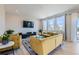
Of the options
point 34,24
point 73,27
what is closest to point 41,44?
point 34,24

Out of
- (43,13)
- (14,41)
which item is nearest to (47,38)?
(43,13)

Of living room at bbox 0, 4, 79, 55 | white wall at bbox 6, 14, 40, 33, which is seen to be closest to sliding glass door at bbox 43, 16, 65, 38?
living room at bbox 0, 4, 79, 55

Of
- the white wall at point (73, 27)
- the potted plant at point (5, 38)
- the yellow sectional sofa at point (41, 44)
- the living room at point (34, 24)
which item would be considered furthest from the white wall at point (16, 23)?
the white wall at point (73, 27)

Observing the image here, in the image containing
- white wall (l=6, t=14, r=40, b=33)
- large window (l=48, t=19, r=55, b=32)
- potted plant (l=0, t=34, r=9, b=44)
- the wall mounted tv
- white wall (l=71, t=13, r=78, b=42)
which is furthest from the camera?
white wall (l=71, t=13, r=78, b=42)

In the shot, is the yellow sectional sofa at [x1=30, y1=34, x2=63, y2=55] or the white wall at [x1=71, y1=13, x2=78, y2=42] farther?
the white wall at [x1=71, y1=13, x2=78, y2=42]

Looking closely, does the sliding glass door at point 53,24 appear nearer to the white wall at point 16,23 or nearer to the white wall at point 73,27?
the white wall at point 16,23

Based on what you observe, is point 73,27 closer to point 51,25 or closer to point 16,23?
point 51,25

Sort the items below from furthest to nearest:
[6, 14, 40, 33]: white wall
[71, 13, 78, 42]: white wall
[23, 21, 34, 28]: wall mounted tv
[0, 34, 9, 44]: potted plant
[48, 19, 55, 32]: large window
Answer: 1. [71, 13, 78, 42]: white wall
2. [48, 19, 55, 32]: large window
3. [23, 21, 34, 28]: wall mounted tv
4. [6, 14, 40, 33]: white wall
5. [0, 34, 9, 44]: potted plant

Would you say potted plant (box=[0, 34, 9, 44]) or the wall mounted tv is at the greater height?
the wall mounted tv

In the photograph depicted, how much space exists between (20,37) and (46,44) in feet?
2.65

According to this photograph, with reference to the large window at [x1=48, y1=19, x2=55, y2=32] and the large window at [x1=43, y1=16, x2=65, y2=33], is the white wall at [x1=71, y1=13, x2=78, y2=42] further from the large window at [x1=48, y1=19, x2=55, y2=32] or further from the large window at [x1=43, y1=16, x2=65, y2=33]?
the large window at [x1=48, y1=19, x2=55, y2=32]

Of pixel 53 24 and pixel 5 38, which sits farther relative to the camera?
pixel 53 24
